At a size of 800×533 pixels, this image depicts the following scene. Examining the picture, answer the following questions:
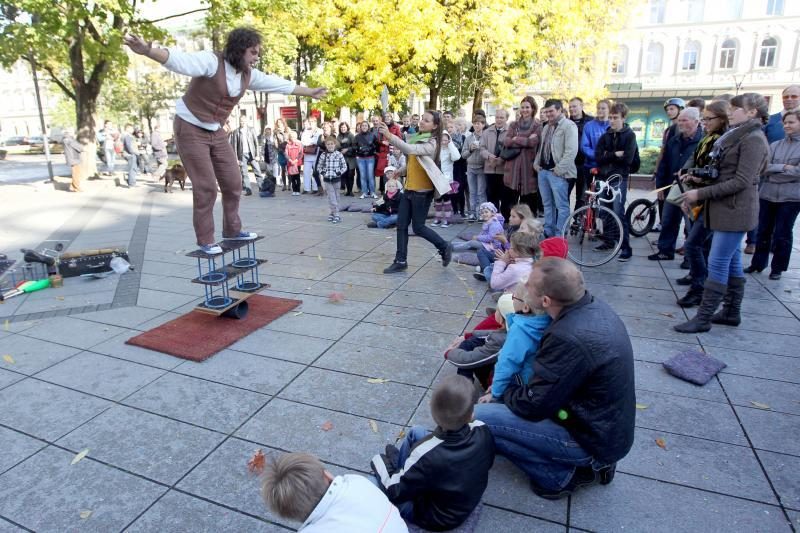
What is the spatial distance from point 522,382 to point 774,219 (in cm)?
526

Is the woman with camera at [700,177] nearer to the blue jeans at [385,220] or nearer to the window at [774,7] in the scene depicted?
the blue jeans at [385,220]

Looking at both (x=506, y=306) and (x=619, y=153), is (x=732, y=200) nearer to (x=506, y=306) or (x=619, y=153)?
(x=506, y=306)

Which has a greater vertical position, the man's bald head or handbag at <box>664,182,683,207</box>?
handbag at <box>664,182,683,207</box>

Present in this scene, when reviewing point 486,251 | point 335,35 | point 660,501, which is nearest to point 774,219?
point 486,251

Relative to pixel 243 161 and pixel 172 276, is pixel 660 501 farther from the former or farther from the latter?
pixel 243 161

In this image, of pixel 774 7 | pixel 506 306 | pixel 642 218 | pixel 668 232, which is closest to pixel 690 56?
pixel 774 7

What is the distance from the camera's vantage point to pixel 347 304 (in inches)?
220

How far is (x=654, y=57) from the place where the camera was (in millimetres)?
39062

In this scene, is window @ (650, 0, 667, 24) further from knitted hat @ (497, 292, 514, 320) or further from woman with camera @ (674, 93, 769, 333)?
knitted hat @ (497, 292, 514, 320)

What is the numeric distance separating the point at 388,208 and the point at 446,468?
832 cm

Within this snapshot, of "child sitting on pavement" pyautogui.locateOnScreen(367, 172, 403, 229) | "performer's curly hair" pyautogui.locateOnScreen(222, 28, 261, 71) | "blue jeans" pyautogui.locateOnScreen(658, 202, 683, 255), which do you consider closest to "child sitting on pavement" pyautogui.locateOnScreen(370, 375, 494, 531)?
"performer's curly hair" pyautogui.locateOnScreen(222, 28, 261, 71)

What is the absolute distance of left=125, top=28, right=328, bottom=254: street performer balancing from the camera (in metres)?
4.16

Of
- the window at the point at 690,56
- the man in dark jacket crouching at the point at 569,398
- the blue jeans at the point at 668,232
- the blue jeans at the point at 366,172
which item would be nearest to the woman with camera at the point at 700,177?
the blue jeans at the point at 668,232

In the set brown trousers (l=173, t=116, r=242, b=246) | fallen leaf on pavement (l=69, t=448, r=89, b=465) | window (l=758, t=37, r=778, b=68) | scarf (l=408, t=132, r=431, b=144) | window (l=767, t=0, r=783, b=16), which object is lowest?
fallen leaf on pavement (l=69, t=448, r=89, b=465)
